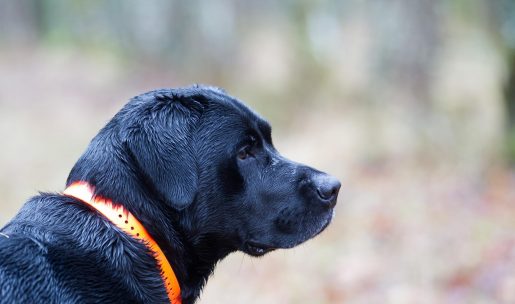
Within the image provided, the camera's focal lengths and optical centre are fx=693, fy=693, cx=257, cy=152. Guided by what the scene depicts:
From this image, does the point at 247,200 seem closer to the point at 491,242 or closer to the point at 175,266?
the point at 175,266

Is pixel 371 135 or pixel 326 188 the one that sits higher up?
pixel 326 188

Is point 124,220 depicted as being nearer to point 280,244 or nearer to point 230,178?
point 230,178

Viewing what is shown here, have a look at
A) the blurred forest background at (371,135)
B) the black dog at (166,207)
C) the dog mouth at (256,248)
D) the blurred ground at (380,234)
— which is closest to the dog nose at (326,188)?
the black dog at (166,207)

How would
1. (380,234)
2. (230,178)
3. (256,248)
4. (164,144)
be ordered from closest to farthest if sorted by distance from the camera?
(164,144), (230,178), (256,248), (380,234)

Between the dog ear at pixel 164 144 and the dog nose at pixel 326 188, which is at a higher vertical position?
the dog ear at pixel 164 144

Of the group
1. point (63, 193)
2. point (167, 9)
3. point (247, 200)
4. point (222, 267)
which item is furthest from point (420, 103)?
point (167, 9)

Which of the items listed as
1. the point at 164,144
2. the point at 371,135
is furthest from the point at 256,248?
the point at 371,135

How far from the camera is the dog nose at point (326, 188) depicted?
3.62 metres

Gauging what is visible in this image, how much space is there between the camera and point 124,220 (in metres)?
3.09

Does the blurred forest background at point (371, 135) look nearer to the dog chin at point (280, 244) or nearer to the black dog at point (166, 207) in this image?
the dog chin at point (280, 244)

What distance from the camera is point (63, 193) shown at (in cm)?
318

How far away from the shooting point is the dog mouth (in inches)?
139

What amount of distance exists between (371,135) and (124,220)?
23.6 feet

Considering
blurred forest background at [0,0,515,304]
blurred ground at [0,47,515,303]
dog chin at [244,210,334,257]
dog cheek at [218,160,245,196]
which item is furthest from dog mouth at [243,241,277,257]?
blurred ground at [0,47,515,303]
